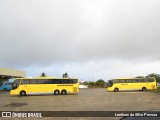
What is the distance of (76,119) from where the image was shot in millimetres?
13141

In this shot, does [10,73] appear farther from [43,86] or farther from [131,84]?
[131,84]

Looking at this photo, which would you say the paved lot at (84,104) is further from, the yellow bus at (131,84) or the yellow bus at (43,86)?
the yellow bus at (131,84)

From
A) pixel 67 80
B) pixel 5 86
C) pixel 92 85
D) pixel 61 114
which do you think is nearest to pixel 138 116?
pixel 61 114

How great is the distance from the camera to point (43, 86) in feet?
121

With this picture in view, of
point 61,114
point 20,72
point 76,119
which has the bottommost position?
point 76,119

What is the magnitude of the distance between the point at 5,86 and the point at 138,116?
54.1 metres

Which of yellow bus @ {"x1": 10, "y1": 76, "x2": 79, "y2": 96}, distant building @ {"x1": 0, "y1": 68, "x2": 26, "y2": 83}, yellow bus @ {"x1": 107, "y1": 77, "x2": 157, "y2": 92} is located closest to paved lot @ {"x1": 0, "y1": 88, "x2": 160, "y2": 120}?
yellow bus @ {"x1": 10, "y1": 76, "x2": 79, "y2": 96}

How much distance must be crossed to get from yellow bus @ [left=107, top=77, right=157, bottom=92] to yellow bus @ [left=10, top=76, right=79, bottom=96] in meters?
11.2

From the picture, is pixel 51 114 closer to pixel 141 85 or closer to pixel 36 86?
pixel 36 86

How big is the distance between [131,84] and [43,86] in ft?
54.5

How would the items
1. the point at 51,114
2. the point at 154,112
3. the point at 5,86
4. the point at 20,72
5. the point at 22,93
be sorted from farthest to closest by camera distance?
1. the point at 20,72
2. the point at 5,86
3. the point at 22,93
4. the point at 51,114
5. the point at 154,112

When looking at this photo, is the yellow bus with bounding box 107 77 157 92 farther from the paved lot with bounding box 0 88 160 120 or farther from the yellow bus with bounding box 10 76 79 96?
the paved lot with bounding box 0 88 160 120

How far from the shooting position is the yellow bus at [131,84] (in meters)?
46.2

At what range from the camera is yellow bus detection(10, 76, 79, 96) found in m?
36.4
